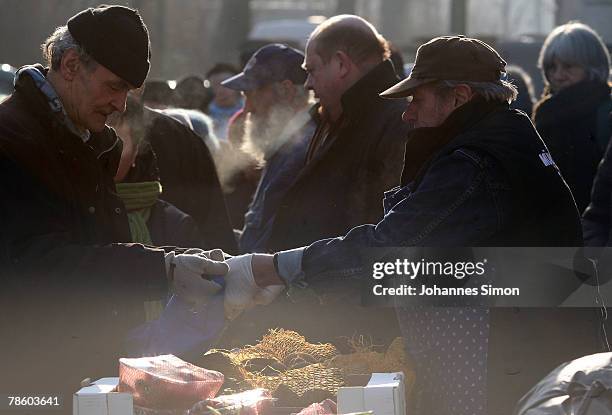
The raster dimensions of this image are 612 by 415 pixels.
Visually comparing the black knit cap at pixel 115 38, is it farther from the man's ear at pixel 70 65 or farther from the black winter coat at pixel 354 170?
the black winter coat at pixel 354 170

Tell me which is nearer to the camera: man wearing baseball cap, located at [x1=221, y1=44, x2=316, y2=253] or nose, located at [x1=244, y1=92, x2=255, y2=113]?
man wearing baseball cap, located at [x1=221, y1=44, x2=316, y2=253]

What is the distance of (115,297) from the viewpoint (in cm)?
316

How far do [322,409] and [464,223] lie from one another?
1.95ft

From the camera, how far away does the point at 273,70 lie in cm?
607

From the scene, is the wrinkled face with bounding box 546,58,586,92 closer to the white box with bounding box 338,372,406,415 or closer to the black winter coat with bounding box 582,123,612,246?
the black winter coat with bounding box 582,123,612,246

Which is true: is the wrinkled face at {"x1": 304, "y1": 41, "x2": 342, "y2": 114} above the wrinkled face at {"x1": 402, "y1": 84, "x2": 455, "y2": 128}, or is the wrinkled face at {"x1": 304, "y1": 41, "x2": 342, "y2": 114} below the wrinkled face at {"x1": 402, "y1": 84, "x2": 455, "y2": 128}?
above

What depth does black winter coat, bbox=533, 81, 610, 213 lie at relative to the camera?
5.70 meters

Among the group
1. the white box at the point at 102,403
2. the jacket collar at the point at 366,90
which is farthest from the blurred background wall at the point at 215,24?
the white box at the point at 102,403

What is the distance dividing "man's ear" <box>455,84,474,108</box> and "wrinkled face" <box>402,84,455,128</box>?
2cm

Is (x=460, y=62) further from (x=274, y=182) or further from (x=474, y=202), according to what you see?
(x=274, y=182)

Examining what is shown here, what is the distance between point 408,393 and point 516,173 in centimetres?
58

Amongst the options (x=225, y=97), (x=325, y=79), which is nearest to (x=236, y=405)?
(x=325, y=79)

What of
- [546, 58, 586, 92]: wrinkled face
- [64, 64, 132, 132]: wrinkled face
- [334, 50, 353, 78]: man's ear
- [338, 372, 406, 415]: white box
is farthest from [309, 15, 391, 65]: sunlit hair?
[338, 372, 406, 415]: white box

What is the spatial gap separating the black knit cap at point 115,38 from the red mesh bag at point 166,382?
0.77 m
